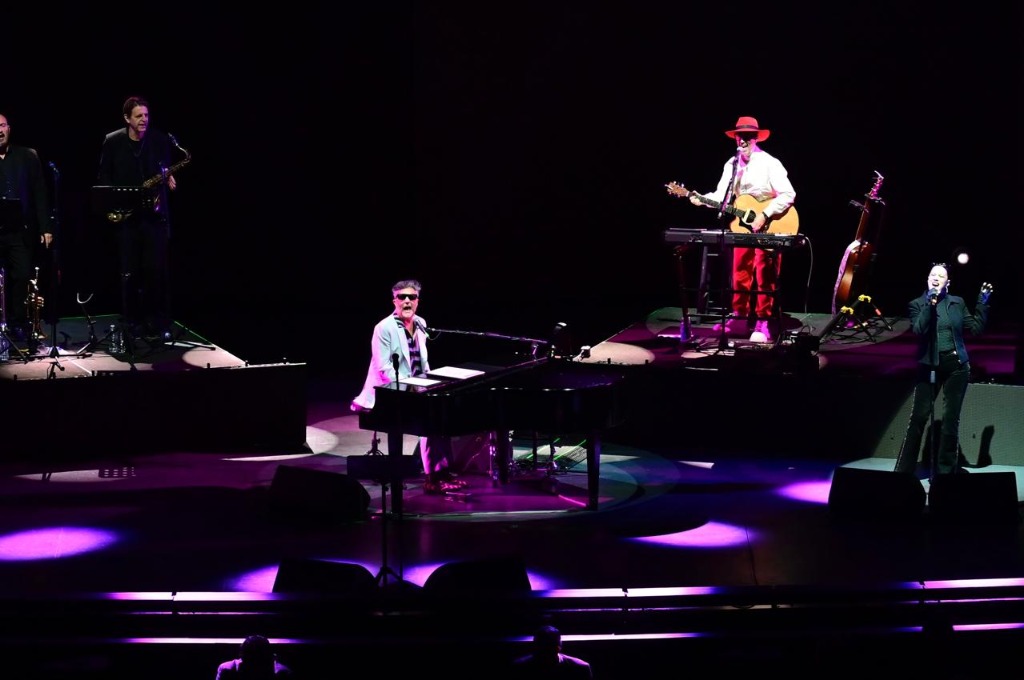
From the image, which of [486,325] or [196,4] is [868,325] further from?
[196,4]

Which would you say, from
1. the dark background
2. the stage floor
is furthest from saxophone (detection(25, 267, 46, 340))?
the dark background

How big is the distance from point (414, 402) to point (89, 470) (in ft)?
10.8

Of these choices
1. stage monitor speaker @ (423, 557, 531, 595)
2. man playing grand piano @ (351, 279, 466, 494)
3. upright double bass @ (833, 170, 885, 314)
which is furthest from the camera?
upright double bass @ (833, 170, 885, 314)

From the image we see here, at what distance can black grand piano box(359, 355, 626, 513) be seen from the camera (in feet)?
26.8

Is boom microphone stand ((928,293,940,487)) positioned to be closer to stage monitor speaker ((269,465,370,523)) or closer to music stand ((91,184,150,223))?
stage monitor speaker ((269,465,370,523))

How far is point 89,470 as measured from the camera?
33.3 ft

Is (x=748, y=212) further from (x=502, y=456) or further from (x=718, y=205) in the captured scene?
(x=502, y=456)

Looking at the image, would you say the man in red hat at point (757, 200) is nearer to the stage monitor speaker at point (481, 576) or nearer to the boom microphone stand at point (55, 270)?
the boom microphone stand at point (55, 270)

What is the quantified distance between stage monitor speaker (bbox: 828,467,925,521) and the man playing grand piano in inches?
101

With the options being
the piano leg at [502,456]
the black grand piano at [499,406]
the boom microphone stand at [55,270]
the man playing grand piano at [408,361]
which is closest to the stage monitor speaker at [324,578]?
the black grand piano at [499,406]

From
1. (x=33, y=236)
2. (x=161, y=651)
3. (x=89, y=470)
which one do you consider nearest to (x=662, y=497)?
(x=89, y=470)

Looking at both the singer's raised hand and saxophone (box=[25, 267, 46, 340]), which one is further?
saxophone (box=[25, 267, 46, 340])

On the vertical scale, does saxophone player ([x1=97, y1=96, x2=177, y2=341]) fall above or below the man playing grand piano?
above

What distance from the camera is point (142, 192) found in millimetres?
11039
